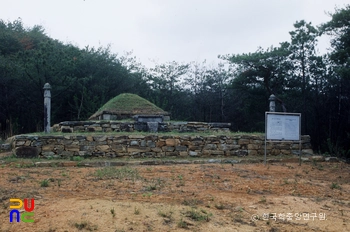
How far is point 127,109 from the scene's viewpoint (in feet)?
49.3

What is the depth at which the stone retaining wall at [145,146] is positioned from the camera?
8781 millimetres

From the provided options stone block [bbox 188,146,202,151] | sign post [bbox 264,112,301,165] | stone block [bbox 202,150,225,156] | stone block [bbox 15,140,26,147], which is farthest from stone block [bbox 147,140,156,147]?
stone block [bbox 15,140,26,147]

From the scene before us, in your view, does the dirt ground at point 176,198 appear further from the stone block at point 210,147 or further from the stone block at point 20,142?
the stone block at point 210,147

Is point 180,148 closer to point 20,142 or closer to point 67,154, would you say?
point 67,154

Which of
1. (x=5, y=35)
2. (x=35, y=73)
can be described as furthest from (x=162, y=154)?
(x=5, y=35)

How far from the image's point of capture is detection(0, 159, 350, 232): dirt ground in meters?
4.00

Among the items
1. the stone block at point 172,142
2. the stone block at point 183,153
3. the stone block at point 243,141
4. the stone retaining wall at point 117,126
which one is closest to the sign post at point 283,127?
the stone block at point 243,141

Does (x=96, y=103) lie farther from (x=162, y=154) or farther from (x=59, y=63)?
(x=162, y=154)

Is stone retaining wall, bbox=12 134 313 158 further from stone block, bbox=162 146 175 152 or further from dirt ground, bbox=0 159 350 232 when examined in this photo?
dirt ground, bbox=0 159 350 232

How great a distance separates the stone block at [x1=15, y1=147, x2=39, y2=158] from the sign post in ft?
18.1
